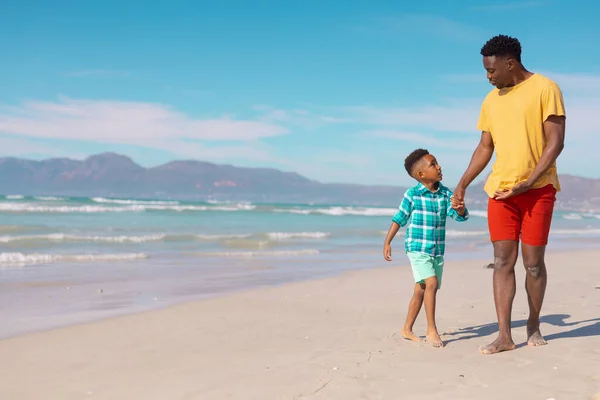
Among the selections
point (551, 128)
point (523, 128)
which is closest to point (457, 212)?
point (523, 128)

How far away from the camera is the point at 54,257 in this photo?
35.0 feet

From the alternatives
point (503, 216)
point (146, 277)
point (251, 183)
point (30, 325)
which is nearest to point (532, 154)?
point (503, 216)

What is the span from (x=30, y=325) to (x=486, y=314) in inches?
162

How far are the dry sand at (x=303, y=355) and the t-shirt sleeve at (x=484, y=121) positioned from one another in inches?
59.3

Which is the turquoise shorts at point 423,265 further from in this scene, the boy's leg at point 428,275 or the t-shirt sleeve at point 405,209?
the t-shirt sleeve at point 405,209

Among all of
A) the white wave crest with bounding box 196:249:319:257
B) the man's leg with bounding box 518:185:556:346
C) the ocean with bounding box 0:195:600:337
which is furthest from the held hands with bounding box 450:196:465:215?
the white wave crest with bounding box 196:249:319:257

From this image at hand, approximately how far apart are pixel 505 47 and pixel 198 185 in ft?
525

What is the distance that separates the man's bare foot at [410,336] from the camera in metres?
4.66

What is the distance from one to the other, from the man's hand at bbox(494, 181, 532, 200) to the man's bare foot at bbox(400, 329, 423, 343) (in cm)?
126

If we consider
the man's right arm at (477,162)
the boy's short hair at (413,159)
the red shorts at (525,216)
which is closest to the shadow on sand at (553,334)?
the red shorts at (525,216)

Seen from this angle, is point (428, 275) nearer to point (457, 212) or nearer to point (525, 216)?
point (457, 212)

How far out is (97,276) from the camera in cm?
872

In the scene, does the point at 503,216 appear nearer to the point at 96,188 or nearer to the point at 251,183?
the point at 251,183

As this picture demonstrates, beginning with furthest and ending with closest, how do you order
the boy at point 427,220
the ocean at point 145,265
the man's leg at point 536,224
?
the ocean at point 145,265 < the boy at point 427,220 < the man's leg at point 536,224
